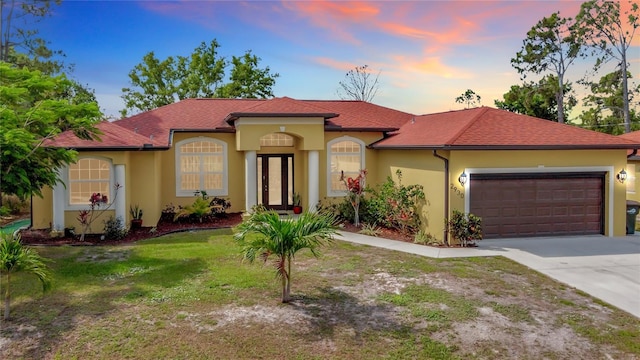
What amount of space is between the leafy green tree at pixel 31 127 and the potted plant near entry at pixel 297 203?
340 inches

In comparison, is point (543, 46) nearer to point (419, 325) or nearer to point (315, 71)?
point (315, 71)

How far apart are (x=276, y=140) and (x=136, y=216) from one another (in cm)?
642

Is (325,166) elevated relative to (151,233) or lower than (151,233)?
elevated

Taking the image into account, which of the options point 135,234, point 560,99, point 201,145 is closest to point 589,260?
point 135,234

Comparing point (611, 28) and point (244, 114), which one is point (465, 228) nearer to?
point (244, 114)

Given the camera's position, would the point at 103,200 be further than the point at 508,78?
No

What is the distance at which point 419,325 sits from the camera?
287 inches

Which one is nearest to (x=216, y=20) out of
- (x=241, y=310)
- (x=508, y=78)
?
(x=241, y=310)

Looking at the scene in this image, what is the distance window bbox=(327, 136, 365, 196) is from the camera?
1834 centimetres

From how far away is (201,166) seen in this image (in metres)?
18.1

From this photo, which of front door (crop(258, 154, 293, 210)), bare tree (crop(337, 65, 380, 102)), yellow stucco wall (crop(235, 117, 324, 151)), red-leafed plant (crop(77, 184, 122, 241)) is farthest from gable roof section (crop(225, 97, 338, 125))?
bare tree (crop(337, 65, 380, 102))

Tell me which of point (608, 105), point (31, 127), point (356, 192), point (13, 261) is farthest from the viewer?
point (608, 105)

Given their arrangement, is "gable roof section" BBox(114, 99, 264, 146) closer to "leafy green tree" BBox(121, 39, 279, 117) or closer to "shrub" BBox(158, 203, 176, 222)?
"shrub" BBox(158, 203, 176, 222)

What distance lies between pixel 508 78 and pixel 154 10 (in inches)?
1475
